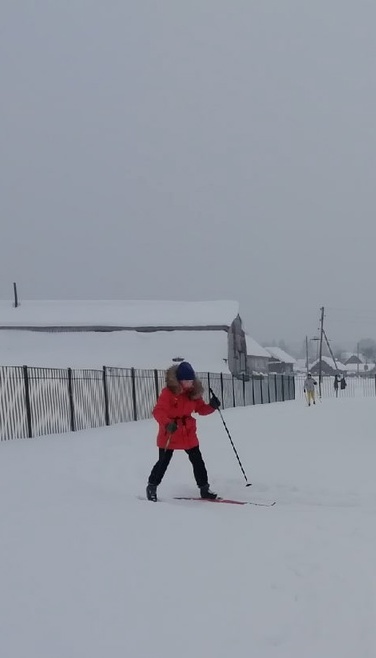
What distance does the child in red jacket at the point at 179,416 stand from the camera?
21.5 ft

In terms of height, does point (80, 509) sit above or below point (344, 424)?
above

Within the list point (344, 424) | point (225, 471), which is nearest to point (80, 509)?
point (225, 471)

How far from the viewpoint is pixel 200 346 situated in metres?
A: 43.7

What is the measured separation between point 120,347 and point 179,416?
37306 mm

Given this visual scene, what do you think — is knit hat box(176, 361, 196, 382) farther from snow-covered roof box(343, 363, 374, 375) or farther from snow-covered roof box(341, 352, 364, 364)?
snow-covered roof box(341, 352, 364, 364)

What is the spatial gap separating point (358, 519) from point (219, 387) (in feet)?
80.7

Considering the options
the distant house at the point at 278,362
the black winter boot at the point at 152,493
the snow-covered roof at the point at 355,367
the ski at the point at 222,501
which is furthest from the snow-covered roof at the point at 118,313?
the snow-covered roof at the point at 355,367

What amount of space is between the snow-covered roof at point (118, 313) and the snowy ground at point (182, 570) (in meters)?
37.5

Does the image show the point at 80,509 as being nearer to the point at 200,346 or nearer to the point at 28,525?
the point at 28,525

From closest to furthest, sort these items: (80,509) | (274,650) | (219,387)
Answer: (274,650) → (80,509) → (219,387)

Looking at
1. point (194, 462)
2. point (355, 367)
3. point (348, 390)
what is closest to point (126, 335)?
point (348, 390)

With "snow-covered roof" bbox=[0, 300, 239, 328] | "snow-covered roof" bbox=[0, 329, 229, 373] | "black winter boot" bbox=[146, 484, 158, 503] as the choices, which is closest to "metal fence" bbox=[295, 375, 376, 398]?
"snow-covered roof" bbox=[0, 300, 239, 328]

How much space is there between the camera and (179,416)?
666 centimetres

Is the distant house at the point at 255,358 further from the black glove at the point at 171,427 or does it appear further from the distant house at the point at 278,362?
the black glove at the point at 171,427
